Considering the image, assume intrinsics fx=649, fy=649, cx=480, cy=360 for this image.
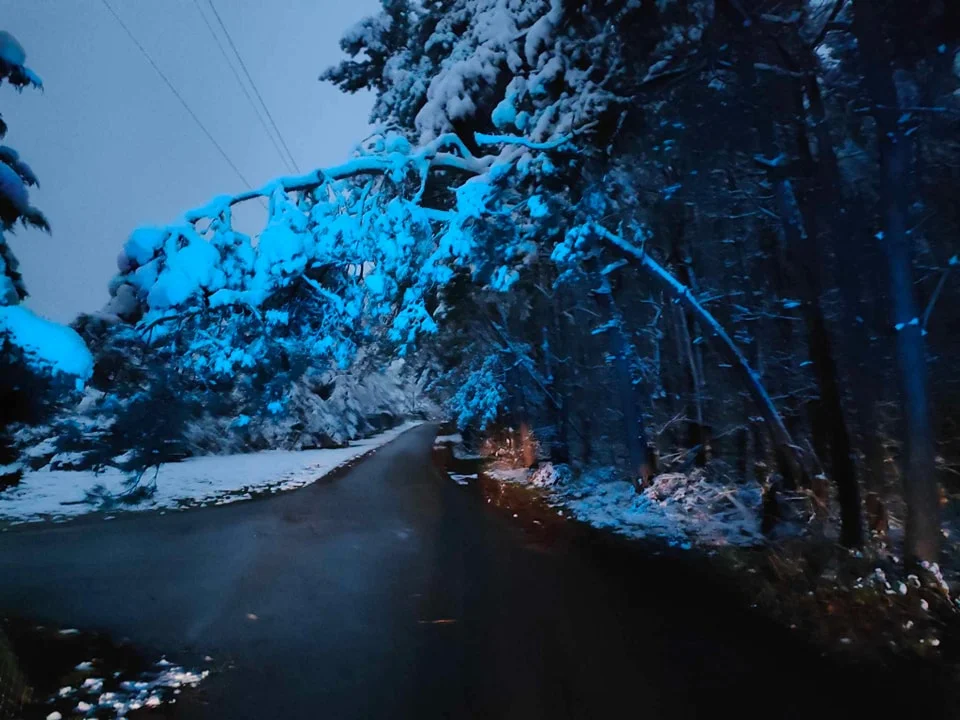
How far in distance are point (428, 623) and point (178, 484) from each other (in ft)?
50.1

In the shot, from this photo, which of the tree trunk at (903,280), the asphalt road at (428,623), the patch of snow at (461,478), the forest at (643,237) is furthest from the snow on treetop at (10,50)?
the patch of snow at (461,478)

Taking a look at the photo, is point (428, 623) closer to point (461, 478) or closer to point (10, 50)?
point (10, 50)

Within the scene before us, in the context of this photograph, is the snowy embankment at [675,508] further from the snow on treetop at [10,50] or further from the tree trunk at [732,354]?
the snow on treetop at [10,50]

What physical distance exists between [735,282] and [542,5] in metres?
7.19

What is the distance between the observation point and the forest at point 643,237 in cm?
665

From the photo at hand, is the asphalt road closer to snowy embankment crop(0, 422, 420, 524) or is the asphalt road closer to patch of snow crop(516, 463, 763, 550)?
patch of snow crop(516, 463, 763, 550)

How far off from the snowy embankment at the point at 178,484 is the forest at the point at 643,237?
4.42 meters

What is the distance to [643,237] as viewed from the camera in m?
10.4

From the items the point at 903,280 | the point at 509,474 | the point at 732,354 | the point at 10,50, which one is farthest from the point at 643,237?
the point at 509,474

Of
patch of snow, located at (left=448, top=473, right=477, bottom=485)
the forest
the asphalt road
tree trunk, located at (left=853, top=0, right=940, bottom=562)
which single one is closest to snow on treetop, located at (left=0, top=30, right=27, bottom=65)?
the forest

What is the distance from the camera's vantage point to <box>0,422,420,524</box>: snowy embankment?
48.2 ft

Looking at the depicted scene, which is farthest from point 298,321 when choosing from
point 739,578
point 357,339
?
point 739,578

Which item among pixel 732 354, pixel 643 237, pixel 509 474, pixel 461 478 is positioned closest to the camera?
pixel 732 354

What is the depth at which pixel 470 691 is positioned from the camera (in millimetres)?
4816
